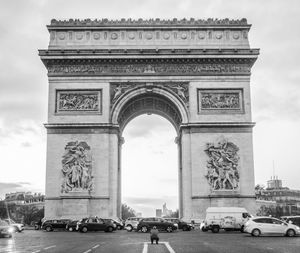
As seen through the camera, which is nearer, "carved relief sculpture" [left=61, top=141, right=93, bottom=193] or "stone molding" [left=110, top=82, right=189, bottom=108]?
"carved relief sculpture" [left=61, top=141, right=93, bottom=193]

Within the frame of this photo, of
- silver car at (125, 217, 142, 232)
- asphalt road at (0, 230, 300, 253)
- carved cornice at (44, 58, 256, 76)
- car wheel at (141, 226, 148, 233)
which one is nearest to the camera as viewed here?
asphalt road at (0, 230, 300, 253)

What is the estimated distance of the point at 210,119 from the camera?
40.6 meters

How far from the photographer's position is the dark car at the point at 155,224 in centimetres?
3575

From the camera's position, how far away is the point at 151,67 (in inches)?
1629

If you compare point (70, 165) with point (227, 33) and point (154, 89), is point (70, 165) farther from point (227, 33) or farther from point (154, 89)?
point (227, 33)

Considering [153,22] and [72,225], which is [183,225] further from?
[153,22]

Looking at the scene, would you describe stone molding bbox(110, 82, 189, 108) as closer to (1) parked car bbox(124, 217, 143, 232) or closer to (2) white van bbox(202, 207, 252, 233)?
(1) parked car bbox(124, 217, 143, 232)

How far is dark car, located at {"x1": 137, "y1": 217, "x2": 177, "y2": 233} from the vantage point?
35750 mm

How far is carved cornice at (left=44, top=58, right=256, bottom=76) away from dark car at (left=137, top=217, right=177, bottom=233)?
38.7ft

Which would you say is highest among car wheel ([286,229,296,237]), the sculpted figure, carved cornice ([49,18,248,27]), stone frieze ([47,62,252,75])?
carved cornice ([49,18,248,27])

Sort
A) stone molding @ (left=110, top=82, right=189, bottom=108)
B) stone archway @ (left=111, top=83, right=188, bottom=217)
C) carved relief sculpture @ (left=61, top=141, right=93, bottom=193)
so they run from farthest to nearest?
stone molding @ (left=110, top=82, right=189, bottom=108) → stone archway @ (left=111, top=83, right=188, bottom=217) → carved relief sculpture @ (left=61, top=141, right=93, bottom=193)

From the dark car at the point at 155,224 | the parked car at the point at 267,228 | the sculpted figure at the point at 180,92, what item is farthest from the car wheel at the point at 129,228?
the parked car at the point at 267,228

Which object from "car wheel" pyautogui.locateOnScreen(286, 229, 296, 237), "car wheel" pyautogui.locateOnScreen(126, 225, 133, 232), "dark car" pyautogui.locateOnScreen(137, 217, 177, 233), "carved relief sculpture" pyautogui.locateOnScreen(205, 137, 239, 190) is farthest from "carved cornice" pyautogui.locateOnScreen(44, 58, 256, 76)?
"car wheel" pyautogui.locateOnScreen(286, 229, 296, 237)

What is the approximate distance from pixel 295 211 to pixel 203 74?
70.2 metres
